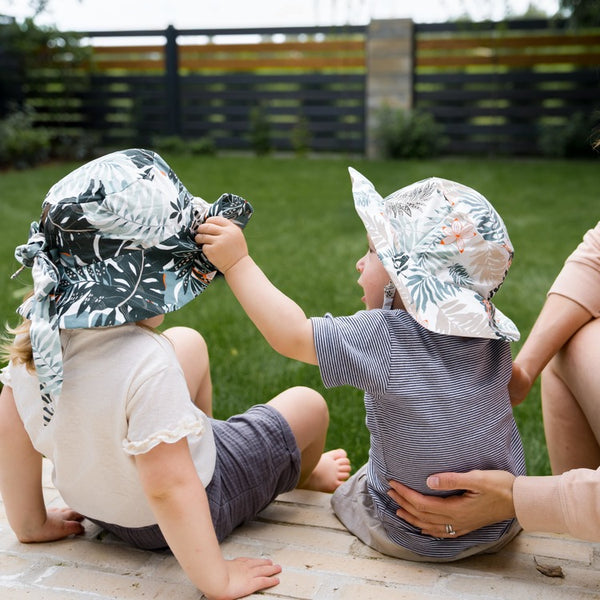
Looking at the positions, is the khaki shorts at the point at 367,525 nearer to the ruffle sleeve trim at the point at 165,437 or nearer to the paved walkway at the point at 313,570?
the paved walkway at the point at 313,570

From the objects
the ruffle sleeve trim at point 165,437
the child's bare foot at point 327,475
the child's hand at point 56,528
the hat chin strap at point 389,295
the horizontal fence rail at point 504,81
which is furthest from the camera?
the horizontal fence rail at point 504,81

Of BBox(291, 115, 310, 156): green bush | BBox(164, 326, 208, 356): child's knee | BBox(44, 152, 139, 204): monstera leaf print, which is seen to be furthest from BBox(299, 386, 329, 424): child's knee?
BBox(291, 115, 310, 156): green bush

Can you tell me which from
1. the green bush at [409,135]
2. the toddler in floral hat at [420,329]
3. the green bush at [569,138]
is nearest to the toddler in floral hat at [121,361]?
the toddler in floral hat at [420,329]

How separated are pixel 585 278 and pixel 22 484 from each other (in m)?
1.43

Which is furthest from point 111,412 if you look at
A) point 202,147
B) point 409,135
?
point 202,147

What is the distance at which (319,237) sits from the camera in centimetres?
547

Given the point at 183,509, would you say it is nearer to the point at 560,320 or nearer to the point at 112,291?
the point at 112,291

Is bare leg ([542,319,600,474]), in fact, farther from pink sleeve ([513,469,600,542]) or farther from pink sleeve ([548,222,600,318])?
pink sleeve ([513,469,600,542])

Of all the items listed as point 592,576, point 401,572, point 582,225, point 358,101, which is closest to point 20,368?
point 401,572

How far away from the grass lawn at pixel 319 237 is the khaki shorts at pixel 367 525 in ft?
1.81

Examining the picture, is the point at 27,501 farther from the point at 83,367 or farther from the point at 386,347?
the point at 386,347

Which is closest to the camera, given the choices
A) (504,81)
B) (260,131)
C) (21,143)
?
(21,143)

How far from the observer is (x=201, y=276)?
1.63m

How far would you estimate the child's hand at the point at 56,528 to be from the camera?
5.91 ft
